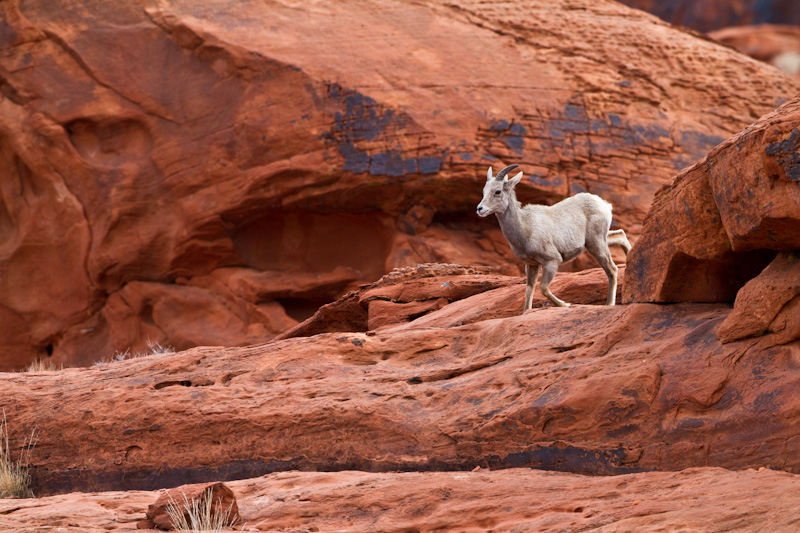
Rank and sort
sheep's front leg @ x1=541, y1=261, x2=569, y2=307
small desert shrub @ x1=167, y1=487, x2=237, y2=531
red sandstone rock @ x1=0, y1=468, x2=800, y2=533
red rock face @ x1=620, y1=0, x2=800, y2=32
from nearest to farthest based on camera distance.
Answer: red sandstone rock @ x1=0, y1=468, x2=800, y2=533 < small desert shrub @ x1=167, y1=487, x2=237, y2=531 < sheep's front leg @ x1=541, y1=261, x2=569, y2=307 < red rock face @ x1=620, y1=0, x2=800, y2=32

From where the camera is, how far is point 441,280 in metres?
12.1

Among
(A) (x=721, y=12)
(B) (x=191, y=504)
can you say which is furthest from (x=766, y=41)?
(B) (x=191, y=504)

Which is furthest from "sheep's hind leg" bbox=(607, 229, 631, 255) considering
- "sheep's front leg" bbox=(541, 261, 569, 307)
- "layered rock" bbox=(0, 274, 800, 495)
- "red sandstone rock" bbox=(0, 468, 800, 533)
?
"red sandstone rock" bbox=(0, 468, 800, 533)

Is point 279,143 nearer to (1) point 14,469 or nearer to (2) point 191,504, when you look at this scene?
(1) point 14,469

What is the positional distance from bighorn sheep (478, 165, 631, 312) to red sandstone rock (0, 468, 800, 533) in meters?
4.02

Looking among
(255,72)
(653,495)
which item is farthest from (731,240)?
(255,72)

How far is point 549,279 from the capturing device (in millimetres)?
10211

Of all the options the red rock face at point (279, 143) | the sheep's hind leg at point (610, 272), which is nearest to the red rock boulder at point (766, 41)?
the red rock face at point (279, 143)

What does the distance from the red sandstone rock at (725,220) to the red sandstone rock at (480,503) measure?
1636 mm

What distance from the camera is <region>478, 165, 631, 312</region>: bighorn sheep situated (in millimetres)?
10312

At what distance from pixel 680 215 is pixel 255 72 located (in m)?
12.6

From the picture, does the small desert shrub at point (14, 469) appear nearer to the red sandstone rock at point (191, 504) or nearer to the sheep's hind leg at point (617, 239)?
the red sandstone rock at point (191, 504)

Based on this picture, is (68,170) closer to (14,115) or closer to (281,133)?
(14,115)

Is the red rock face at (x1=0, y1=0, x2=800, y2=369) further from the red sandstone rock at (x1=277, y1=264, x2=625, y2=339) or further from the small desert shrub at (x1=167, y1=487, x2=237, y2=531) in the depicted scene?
the small desert shrub at (x1=167, y1=487, x2=237, y2=531)
